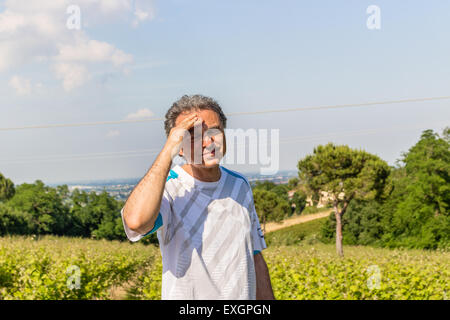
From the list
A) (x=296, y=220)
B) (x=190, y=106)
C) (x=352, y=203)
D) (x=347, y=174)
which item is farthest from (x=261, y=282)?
(x=296, y=220)

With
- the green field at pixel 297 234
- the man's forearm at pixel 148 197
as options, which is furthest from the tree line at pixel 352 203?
the man's forearm at pixel 148 197

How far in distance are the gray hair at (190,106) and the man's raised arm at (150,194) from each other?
29cm

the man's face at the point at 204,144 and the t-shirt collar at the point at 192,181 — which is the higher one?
the man's face at the point at 204,144

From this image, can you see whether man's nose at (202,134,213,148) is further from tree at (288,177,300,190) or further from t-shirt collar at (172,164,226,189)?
tree at (288,177,300,190)

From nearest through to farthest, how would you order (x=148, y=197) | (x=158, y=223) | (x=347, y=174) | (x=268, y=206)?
(x=148, y=197), (x=158, y=223), (x=347, y=174), (x=268, y=206)

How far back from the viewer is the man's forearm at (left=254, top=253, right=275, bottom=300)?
1639 millimetres

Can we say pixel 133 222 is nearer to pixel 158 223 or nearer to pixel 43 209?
pixel 158 223

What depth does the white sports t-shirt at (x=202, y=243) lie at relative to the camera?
1386 millimetres

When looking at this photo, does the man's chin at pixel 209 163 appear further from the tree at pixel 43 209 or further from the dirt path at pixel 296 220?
the dirt path at pixel 296 220

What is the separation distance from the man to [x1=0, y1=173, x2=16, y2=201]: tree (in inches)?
1775

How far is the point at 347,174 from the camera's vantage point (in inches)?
985

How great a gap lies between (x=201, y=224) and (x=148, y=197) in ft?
0.89
